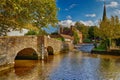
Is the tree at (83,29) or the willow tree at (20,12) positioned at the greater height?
the tree at (83,29)

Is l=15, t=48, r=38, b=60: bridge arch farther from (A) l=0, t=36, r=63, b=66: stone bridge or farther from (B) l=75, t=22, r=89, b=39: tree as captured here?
(B) l=75, t=22, r=89, b=39: tree

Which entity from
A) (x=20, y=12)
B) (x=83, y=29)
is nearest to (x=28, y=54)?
(x=20, y=12)

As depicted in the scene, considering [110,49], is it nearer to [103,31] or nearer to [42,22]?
[103,31]

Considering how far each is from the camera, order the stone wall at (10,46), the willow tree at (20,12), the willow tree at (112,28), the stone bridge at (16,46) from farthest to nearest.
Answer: the willow tree at (112,28), the stone bridge at (16,46), the stone wall at (10,46), the willow tree at (20,12)

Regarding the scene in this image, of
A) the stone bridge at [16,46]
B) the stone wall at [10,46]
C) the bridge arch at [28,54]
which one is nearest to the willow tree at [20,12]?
the stone wall at [10,46]

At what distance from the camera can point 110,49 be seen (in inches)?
1809

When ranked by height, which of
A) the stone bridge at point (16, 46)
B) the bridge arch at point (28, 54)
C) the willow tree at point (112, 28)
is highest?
the willow tree at point (112, 28)

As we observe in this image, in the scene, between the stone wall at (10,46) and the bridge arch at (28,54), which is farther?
the bridge arch at (28,54)

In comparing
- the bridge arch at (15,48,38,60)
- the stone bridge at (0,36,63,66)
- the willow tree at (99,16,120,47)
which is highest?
the willow tree at (99,16,120,47)

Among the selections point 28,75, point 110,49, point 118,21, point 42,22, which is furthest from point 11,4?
point 118,21

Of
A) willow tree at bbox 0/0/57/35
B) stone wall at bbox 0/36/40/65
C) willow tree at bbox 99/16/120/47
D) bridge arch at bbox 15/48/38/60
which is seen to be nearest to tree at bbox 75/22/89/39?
willow tree at bbox 99/16/120/47

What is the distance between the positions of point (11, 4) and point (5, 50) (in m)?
8.68

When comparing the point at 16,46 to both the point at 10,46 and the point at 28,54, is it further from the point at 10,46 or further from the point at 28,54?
the point at 28,54

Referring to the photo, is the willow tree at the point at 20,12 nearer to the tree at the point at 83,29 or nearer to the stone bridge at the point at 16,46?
the stone bridge at the point at 16,46
